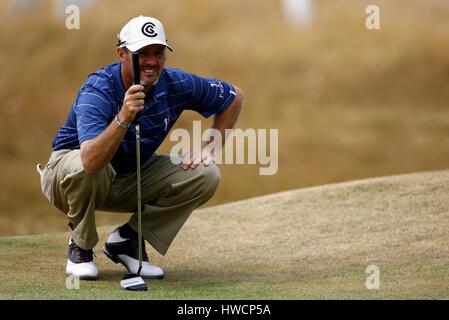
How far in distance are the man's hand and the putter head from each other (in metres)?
0.59

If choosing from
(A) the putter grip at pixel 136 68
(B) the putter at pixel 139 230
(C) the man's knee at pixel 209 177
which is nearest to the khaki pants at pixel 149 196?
(C) the man's knee at pixel 209 177

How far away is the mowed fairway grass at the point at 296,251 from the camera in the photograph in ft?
12.7

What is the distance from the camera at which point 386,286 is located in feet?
12.7

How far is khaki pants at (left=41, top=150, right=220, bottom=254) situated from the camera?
163 inches

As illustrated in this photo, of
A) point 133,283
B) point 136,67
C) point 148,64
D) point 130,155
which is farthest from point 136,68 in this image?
point 133,283

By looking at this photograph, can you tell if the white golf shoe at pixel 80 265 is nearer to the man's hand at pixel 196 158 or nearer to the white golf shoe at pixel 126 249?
the white golf shoe at pixel 126 249

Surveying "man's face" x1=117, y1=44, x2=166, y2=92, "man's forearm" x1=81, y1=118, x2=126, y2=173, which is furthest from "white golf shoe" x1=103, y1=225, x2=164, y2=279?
"man's face" x1=117, y1=44, x2=166, y2=92

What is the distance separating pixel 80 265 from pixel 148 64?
843 mm

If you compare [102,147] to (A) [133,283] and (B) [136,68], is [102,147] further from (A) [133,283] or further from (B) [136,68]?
(A) [133,283]

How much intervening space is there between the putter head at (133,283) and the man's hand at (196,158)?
586mm

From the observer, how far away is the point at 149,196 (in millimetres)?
4406

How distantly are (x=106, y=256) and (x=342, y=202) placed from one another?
1482 millimetres
